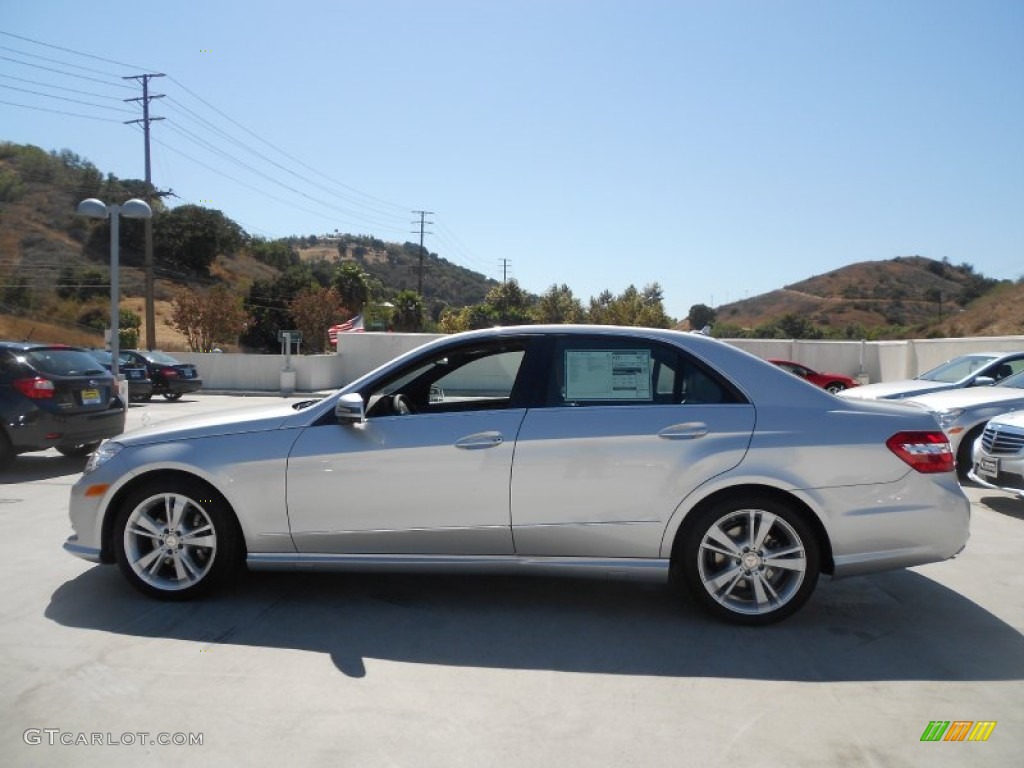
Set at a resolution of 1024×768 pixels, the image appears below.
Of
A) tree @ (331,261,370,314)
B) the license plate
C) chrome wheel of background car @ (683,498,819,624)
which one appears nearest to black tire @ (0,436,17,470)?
chrome wheel of background car @ (683,498,819,624)

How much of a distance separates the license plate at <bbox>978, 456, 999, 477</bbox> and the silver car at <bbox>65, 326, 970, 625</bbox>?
379 cm

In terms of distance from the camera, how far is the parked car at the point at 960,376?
11219 mm

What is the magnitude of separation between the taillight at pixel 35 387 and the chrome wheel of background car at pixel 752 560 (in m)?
7.94

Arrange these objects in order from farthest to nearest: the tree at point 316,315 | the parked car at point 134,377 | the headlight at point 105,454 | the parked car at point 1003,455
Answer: the tree at point 316,315 → the parked car at point 134,377 → the parked car at point 1003,455 → the headlight at point 105,454

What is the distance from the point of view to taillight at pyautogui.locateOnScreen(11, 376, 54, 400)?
930 cm

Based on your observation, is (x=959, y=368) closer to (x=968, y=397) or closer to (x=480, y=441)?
(x=968, y=397)

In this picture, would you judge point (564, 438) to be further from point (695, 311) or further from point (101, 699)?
point (695, 311)

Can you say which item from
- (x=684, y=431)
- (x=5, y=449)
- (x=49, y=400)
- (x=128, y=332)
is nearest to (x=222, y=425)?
(x=684, y=431)

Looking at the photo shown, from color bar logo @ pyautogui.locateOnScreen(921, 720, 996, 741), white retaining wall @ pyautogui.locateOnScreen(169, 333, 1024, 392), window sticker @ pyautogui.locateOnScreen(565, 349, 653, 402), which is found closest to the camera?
color bar logo @ pyautogui.locateOnScreen(921, 720, 996, 741)

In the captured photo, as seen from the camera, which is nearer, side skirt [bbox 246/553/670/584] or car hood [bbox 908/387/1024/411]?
side skirt [bbox 246/553/670/584]

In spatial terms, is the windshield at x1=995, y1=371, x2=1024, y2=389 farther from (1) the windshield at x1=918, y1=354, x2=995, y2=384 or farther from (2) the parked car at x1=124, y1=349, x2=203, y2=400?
(2) the parked car at x1=124, y1=349, x2=203, y2=400

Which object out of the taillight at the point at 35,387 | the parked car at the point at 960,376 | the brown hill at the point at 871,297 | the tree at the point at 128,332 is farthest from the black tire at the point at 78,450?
the brown hill at the point at 871,297

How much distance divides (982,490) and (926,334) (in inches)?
1982

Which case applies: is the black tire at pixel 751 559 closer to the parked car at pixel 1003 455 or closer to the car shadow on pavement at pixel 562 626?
the car shadow on pavement at pixel 562 626
